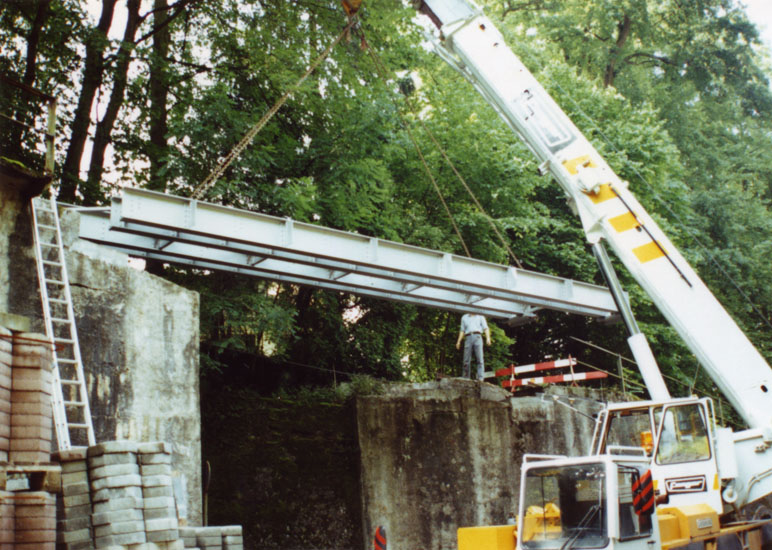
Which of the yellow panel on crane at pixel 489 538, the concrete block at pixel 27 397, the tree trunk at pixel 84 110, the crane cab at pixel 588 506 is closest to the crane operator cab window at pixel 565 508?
the crane cab at pixel 588 506

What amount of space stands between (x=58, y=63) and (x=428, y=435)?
991 centimetres

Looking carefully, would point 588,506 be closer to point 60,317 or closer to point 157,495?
point 157,495

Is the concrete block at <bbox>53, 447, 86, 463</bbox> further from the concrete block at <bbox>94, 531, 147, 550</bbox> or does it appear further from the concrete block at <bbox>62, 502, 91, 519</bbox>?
the concrete block at <bbox>94, 531, 147, 550</bbox>

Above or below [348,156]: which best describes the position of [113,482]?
below

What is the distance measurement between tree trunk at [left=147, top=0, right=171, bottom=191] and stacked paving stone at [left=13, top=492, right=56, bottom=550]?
8.95 m

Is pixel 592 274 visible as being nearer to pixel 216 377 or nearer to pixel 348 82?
pixel 348 82

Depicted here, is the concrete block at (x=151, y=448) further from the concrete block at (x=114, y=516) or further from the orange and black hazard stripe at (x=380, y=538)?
the orange and black hazard stripe at (x=380, y=538)

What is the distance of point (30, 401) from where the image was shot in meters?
5.59

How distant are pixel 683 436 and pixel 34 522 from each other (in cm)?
625

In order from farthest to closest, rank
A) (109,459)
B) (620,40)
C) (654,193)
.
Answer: (620,40), (654,193), (109,459)

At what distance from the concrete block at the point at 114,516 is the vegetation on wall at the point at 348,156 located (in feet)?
22.3

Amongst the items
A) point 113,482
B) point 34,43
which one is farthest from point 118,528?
point 34,43

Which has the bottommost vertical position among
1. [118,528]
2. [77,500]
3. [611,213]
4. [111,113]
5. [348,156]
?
[118,528]

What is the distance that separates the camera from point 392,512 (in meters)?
12.5
